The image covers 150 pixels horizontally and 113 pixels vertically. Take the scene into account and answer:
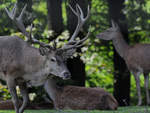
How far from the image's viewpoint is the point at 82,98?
10047 millimetres

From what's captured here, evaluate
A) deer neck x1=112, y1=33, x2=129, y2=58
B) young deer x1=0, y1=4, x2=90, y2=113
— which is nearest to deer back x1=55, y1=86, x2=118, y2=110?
young deer x1=0, y1=4, x2=90, y2=113

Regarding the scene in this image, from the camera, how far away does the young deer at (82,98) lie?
386 inches

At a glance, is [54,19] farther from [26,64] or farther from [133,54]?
[26,64]

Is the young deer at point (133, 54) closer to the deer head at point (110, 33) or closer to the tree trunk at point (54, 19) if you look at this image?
the deer head at point (110, 33)

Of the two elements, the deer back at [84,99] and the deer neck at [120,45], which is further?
the deer neck at [120,45]

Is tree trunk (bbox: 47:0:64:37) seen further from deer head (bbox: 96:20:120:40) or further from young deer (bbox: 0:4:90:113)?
young deer (bbox: 0:4:90:113)

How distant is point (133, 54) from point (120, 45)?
2.87ft

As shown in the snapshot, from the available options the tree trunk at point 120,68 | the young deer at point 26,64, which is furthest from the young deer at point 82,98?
the tree trunk at point 120,68

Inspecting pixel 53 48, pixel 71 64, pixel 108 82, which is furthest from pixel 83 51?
pixel 108 82

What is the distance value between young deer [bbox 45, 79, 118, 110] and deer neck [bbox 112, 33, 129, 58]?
4.24 m

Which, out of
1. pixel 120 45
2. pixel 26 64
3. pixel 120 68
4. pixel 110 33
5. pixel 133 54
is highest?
pixel 26 64

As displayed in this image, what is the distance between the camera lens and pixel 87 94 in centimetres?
1005

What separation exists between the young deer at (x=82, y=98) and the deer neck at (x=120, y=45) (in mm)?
4244

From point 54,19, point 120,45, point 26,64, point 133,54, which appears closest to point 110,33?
point 120,45
